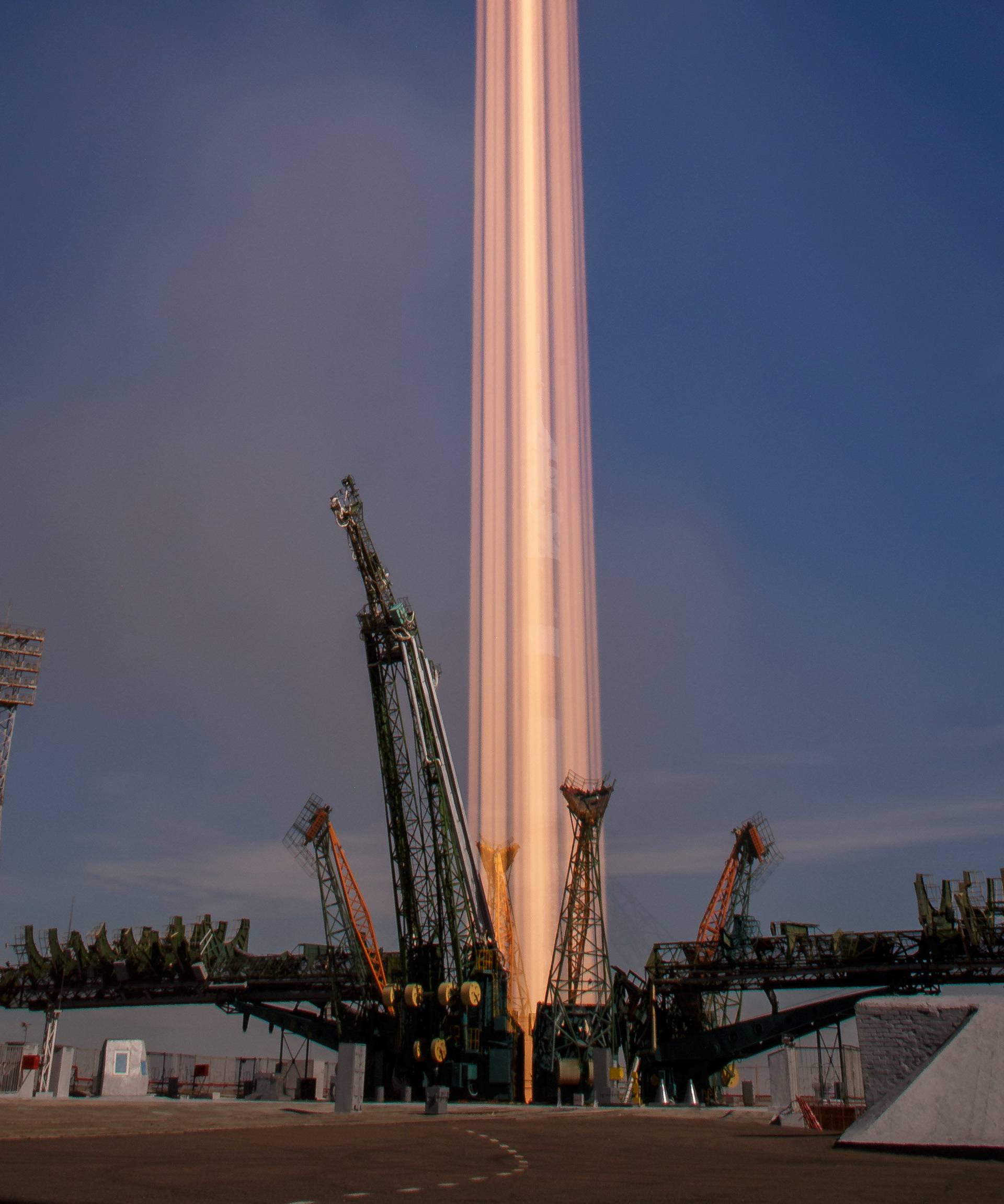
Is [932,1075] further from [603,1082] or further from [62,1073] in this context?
Answer: [603,1082]

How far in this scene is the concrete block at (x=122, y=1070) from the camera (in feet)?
162

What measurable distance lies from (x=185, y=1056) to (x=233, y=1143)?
210 feet

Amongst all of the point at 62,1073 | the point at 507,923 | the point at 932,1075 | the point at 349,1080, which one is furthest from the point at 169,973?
the point at 932,1075

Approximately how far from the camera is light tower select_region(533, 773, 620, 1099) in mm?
69750

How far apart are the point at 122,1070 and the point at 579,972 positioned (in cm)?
3285

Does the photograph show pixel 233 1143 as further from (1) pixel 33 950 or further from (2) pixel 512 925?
(1) pixel 33 950

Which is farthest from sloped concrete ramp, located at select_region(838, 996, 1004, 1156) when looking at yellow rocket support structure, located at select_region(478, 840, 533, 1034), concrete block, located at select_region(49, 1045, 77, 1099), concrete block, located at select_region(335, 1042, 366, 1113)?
yellow rocket support structure, located at select_region(478, 840, 533, 1034)

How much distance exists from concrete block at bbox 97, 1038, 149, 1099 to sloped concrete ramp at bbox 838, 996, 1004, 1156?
42136 millimetres

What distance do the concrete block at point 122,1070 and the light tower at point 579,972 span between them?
2772 centimetres

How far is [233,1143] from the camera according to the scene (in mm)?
20172

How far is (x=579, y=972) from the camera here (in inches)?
2874

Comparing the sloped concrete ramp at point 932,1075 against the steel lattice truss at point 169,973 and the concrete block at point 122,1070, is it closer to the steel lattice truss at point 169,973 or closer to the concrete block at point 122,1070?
the concrete block at point 122,1070

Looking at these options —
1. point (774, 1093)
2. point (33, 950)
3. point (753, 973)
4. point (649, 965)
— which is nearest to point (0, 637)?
point (33, 950)

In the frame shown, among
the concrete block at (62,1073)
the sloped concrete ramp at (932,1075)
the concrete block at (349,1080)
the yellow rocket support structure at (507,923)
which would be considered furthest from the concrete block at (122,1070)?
the sloped concrete ramp at (932,1075)
